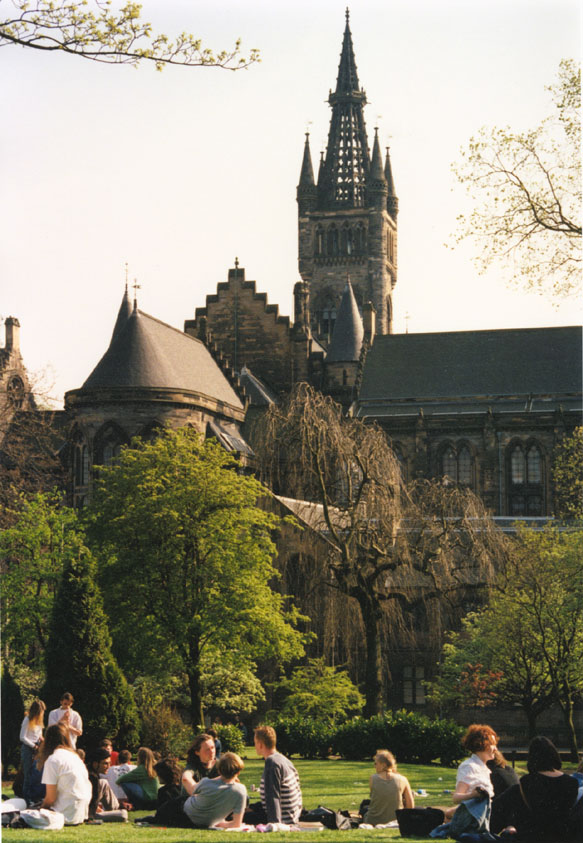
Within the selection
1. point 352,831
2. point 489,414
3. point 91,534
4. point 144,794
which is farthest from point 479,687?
point 489,414

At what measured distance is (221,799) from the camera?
49.6ft

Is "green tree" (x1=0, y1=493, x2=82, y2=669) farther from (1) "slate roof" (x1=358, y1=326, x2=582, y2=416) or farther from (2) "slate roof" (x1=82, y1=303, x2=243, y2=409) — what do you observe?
(1) "slate roof" (x1=358, y1=326, x2=582, y2=416)

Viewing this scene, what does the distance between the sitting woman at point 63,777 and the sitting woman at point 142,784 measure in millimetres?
3413

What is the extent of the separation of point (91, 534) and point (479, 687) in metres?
12.7

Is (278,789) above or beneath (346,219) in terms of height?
beneath

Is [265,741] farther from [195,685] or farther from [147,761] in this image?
[195,685]

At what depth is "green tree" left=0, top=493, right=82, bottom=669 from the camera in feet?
140

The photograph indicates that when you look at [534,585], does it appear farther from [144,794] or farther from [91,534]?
[144,794]

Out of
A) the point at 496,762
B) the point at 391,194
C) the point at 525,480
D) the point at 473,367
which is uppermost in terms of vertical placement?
the point at 391,194

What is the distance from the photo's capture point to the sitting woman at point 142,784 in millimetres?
18875

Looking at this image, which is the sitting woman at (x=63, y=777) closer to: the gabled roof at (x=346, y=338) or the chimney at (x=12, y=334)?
the chimney at (x=12, y=334)

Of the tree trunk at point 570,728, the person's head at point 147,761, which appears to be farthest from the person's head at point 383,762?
the tree trunk at point 570,728

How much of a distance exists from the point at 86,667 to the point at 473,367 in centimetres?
5146

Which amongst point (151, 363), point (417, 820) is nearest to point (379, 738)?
point (417, 820)
